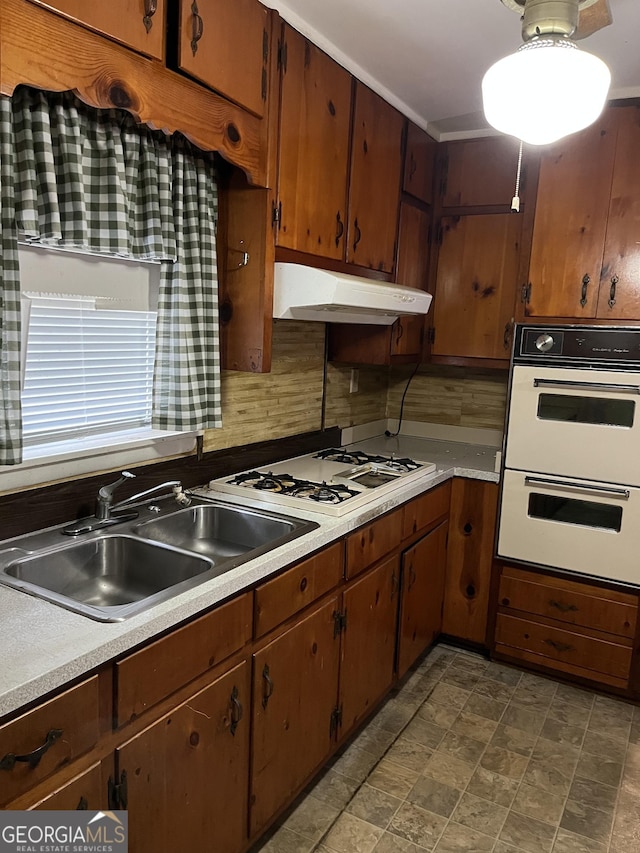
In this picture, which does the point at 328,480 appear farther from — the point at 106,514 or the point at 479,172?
the point at 479,172

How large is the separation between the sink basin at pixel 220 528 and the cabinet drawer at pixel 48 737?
0.78 metres

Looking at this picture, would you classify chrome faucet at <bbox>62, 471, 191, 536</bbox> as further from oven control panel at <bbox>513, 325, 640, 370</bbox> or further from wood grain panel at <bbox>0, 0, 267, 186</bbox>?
oven control panel at <bbox>513, 325, 640, 370</bbox>

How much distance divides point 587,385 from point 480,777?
1554 mm

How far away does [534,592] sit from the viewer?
2861 millimetres

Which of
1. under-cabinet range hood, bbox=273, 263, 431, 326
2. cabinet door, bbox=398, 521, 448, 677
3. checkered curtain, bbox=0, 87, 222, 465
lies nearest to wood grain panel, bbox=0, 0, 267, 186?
checkered curtain, bbox=0, 87, 222, 465

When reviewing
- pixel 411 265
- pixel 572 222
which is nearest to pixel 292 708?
pixel 411 265

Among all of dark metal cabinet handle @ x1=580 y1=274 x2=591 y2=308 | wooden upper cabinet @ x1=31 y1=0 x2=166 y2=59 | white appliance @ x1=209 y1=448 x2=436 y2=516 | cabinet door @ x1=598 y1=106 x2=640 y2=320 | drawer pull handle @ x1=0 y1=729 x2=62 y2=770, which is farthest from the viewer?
dark metal cabinet handle @ x1=580 y1=274 x2=591 y2=308

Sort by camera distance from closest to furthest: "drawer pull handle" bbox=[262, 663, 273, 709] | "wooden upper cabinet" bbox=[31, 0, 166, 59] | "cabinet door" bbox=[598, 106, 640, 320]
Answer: "wooden upper cabinet" bbox=[31, 0, 166, 59]
"drawer pull handle" bbox=[262, 663, 273, 709]
"cabinet door" bbox=[598, 106, 640, 320]

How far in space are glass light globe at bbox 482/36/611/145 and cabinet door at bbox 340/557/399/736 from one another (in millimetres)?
1488

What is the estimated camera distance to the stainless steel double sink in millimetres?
1550

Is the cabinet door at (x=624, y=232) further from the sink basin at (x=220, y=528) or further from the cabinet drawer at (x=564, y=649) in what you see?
the sink basin at (x=220, y=528)

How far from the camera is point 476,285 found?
10.3 feet

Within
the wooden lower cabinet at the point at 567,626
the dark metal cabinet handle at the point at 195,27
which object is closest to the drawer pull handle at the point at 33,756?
the dark metal cabinet handle at the point at 195,27

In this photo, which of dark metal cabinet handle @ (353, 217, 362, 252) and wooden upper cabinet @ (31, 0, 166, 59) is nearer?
wooden upper cabinet @ (31, 0, 166, 59)
